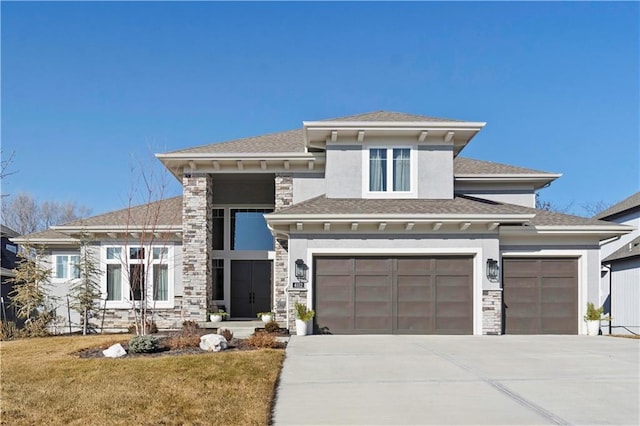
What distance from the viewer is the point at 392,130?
16422mm

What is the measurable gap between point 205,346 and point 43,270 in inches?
320

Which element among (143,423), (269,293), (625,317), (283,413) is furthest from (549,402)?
(625,317)

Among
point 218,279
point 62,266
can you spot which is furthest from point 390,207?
point 62,266

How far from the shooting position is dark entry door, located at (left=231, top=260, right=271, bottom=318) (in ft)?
66.6

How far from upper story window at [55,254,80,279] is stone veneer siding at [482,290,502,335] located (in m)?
14.2

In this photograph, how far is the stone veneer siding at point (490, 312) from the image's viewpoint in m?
15.6

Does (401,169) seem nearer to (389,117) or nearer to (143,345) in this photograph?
(389,117)

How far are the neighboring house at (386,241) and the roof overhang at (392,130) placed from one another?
0.10 ft

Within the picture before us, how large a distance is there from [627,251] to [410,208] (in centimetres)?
1245

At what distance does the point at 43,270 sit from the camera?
17.3 metres

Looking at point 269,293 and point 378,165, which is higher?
point 378,165

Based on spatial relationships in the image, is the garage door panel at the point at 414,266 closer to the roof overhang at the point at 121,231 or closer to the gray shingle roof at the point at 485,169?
Result: the gray shingle roof at the point at 485,169

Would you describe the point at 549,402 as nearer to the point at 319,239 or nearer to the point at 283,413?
the point at 283,413

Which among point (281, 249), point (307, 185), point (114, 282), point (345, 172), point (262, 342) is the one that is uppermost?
point (345, 172)
